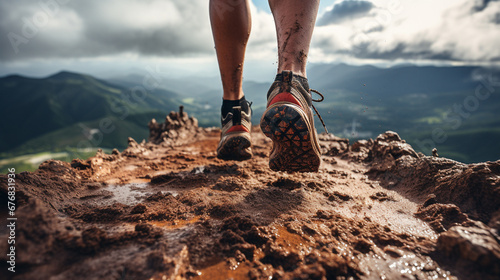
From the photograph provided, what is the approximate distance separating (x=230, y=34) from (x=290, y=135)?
139cm

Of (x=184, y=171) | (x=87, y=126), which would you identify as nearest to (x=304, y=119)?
(x=184, y=171)

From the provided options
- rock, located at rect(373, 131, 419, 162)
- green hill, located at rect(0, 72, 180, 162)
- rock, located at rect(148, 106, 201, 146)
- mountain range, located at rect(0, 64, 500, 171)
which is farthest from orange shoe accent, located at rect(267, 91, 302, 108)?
green hill, located at rect(0, 72, 180, 162)

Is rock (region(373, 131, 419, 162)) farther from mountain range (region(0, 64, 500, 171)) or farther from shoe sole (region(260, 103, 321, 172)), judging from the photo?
mountain range (region(0, 64, 500, 171))

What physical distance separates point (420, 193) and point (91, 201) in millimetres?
3187

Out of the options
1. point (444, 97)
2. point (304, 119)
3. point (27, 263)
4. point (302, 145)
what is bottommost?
point (27, 263)

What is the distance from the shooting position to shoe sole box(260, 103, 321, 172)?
1.81 metres

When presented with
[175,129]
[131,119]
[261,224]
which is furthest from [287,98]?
[131,119]

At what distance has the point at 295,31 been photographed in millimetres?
1922

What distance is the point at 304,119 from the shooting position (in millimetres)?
1816

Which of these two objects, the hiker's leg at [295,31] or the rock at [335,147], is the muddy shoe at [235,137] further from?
the rock at [335,147]

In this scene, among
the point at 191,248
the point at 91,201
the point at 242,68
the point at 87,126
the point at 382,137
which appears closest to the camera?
the point at 191,248

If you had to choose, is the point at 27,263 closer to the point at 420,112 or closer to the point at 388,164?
the point at 388,164

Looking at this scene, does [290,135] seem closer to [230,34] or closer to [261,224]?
[261,224]

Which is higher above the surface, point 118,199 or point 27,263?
point 118,199
